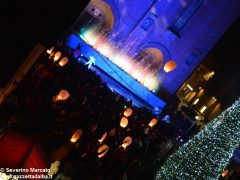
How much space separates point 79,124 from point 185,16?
1979cm

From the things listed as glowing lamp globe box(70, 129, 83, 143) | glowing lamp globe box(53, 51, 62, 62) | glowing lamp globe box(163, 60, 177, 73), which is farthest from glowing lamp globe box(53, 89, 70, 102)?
glowing lamp globe box(163, 60, 177, 73)

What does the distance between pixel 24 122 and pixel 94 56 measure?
1429 cm

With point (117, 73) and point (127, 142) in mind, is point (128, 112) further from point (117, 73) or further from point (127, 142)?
point (117, 73)

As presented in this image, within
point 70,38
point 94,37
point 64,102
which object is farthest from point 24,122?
point 94,37

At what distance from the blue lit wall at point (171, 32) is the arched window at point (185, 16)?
0.28 meters

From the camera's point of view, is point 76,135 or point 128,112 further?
point 128,112

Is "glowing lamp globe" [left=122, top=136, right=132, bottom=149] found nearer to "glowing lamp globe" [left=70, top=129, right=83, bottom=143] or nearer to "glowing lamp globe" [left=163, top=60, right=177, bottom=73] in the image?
"glowing lamp globe" [left=70, top=129, right=83, bottom=143]

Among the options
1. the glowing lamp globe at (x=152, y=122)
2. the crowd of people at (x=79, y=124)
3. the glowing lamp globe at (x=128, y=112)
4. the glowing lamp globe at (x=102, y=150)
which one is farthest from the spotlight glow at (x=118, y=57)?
the glowing lamp globe at (x=102, y=150)

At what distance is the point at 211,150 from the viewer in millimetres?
12109

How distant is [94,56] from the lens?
24953mm

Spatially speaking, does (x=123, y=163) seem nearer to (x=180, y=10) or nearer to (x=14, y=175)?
(x=14, y=175)

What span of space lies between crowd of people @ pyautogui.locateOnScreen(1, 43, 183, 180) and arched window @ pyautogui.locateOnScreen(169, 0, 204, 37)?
1223 cm

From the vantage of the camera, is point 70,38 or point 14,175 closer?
point 14,175

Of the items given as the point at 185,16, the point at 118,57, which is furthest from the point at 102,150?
the point at 185,16
